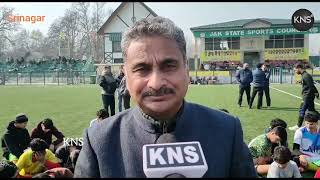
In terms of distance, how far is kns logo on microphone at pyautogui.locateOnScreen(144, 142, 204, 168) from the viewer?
1.42 metres

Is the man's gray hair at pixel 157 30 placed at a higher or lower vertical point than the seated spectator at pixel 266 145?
higher

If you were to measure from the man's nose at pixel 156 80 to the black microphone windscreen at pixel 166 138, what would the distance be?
234mm

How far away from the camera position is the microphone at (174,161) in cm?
141

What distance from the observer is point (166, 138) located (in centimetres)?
170

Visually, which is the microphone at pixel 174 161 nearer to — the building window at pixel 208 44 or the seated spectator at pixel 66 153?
the seated spectator at pixel 66 153

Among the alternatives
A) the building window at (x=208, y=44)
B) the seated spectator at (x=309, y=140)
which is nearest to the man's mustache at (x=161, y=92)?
the seated spectator at (x=309, y=140)

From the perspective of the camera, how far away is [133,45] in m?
1.69

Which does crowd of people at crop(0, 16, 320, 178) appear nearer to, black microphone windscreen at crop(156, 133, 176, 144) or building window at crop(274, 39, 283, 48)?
black microphone windscreen at crop(156, 133, 176, 144)

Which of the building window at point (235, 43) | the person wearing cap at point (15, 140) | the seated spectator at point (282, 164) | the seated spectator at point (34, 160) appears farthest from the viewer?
the building window at point (235, 43)

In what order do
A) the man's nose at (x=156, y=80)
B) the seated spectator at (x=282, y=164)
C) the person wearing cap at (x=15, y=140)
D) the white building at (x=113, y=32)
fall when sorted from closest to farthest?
the man's nose at (x=156, y=80), the seated spectator at (x=282, y=164), the person wearing cap at (x=15, y=140), the white building at (x=113, y=32)

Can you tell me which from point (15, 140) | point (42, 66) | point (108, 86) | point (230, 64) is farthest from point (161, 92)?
point (42, 66)

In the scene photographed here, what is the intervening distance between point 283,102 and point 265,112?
4033 millimetres

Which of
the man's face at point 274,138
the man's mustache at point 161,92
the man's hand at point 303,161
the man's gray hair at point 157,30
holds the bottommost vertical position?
the man's hand at point 303,161

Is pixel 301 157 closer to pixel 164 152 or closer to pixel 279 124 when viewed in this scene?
pixel 279 124
